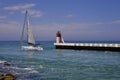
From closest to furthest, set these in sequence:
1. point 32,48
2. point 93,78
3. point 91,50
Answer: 1. point 93,78
2. point 91,50
3. point 32,48

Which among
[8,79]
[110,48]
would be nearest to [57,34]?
[110,48]

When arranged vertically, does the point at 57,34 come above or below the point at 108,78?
above

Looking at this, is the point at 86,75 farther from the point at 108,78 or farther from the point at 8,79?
the point at 8,79

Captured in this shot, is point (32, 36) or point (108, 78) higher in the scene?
point (32, 36)

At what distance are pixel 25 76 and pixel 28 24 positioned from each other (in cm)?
4970

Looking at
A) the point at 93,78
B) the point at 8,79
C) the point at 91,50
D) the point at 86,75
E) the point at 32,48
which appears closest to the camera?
the point at 8,79

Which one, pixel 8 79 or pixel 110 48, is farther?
pixel 110 48

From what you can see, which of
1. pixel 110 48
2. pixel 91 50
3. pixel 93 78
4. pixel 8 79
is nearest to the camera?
pixel 8 79

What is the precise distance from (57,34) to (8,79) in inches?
2256

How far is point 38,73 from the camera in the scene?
31.0 metres

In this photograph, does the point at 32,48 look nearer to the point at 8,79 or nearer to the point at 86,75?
the point at 86,75

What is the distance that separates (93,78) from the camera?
27516mm

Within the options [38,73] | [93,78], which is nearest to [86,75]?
[93,78]

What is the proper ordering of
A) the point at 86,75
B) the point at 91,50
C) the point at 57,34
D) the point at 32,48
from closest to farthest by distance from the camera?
1. the point at 86,75
2. the point at 91,50
3. the point at 32,48
4. the point at 57,34
